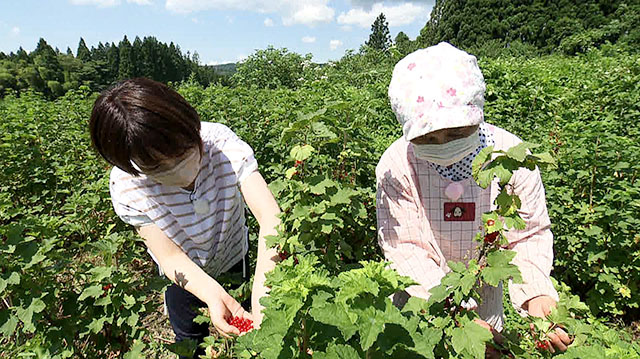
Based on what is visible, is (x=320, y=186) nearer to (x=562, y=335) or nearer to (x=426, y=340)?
(x=426, y=340)

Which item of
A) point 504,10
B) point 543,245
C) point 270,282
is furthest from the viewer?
point 504,10

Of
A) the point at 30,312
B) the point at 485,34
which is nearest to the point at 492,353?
the point at 30,312

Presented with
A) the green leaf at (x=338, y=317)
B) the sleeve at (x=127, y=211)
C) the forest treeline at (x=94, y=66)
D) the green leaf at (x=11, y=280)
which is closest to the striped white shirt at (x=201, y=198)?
the sleeve at (x=127, y=211)

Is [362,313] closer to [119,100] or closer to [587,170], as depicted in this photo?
[119,100]

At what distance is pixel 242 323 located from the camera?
1.29m

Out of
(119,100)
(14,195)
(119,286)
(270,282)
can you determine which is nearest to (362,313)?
(270,282)

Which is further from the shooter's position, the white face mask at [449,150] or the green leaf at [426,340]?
the white face mask at [449,150]

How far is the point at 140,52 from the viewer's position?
2475 inches

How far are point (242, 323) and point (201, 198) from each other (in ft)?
1.75

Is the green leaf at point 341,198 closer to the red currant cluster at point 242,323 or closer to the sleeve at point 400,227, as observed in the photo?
the sleeve at point 400,227

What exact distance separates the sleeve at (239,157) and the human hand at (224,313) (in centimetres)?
46

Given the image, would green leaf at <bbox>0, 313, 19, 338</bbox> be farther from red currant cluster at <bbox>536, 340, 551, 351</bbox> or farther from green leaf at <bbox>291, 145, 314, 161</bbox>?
red currant cluster at <bbox>536, 340, 551, 351</bbox>

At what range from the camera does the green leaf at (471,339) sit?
2.60 ft

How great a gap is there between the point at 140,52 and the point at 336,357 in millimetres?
72401
